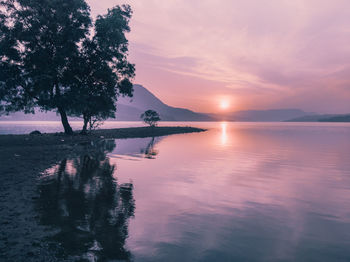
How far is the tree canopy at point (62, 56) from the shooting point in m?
39.9

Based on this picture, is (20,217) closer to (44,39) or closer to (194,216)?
(194,216)

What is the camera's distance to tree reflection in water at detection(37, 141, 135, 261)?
25.1ft

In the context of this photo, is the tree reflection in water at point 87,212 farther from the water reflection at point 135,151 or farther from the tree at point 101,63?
the tree at point 101,63

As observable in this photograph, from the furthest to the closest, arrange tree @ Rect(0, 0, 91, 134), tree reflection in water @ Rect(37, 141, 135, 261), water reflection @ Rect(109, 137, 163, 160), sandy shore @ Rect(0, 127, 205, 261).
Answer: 1. tree @ Rect(0, 0, 91, 134)
2. water reflection @ Rect(109, 137, 163, 160)
3. tree reflection in water @ Rect(37, 141, 135, 261)
4. sandy shore @ Rect(0, 127, 205, 261)

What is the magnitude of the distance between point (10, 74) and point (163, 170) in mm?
34435

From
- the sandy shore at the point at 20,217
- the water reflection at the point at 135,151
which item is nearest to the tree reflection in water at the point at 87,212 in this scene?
the sandy shore at the point at 20,217

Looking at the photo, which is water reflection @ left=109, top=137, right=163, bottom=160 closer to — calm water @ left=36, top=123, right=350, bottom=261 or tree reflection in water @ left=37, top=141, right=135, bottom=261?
calm water @ left=36, top=123, right=350, bottom=261

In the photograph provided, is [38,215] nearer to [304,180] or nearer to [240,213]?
[240,213]

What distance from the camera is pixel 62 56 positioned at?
3941cm

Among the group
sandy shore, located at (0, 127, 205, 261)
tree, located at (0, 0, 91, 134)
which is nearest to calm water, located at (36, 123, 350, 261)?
sandy shore, located at (0, 127, 205, 261)

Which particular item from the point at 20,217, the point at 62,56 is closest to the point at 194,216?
the point at 20,217

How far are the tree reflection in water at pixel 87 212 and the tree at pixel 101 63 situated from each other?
28948 millimetres

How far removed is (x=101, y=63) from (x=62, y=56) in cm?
710

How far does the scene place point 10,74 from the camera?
135 ft
